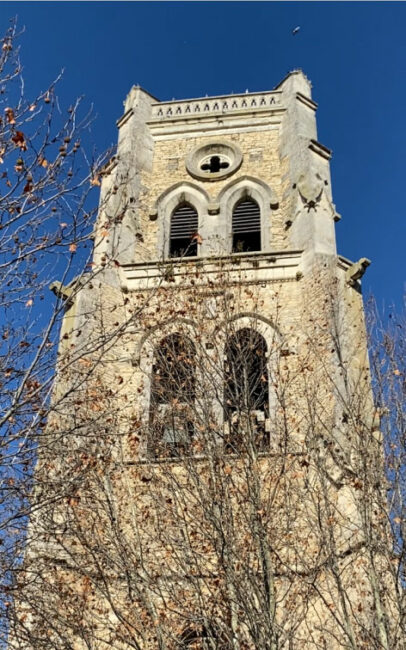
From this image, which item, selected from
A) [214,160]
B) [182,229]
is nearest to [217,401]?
[182,229]

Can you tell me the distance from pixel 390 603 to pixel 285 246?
29.1 feet

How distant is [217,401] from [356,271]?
5.01 m

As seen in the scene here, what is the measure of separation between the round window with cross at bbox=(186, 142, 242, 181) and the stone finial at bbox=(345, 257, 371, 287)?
4687mm

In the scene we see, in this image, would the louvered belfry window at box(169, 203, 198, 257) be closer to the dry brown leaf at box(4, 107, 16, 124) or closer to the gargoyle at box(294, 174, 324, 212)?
the gargoyle at box(294, 174, 324, 212)

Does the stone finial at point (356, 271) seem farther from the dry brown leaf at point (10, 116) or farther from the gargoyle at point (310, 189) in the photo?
the dry brown leaf at point (10, 116)

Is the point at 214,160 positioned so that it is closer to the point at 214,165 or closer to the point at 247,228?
the point at 214,165

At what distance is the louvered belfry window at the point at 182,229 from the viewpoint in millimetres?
16844

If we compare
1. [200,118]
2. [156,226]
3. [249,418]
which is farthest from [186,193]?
[249,418]

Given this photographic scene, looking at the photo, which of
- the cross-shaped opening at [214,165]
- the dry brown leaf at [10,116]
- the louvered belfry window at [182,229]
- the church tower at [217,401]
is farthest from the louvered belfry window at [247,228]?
the dry brown leaf at [10,116]

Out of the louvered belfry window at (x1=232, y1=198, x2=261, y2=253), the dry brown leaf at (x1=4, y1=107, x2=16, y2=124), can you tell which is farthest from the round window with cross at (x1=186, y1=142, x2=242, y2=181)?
the dry brown leaf at (x1=4, y1=107, x2=16, y2=124)

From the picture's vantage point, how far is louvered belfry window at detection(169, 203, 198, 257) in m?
16.8

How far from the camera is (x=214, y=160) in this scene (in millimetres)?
18266

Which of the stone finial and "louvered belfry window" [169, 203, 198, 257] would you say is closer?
the stone finial

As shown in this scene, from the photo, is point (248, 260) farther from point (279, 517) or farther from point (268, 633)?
point (268, 633)
